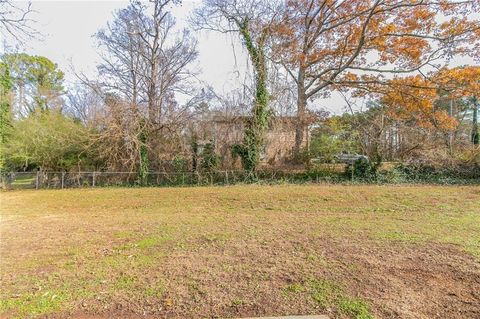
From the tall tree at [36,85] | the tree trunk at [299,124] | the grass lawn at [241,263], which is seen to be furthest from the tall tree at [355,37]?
the tall tree at [36,85]

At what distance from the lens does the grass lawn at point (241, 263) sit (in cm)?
255

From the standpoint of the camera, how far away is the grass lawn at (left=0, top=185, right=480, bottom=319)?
2547mm

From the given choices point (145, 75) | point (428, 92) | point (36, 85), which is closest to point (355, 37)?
point (428, 92)

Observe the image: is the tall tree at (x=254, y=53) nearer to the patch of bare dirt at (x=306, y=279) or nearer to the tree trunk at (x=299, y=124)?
the tree trunk at (x=299, y=124)

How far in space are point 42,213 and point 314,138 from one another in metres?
11.2

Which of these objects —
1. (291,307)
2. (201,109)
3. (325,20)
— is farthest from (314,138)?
(291,307)

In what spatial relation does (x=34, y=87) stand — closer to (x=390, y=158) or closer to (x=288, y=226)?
(x=288, y=226)

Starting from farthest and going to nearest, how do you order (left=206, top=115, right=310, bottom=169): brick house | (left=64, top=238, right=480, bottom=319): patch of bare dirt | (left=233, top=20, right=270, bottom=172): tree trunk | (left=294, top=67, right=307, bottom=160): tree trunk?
(left=294, top=67, right=307, bottom=160): tree trunk → (left=206, top=115, right=310, bottom=169): brick house → (left=233, top=20, right=270, bottom=172): tree trunk → (left=64, top=238, right=480, bottom=319): patch of bare dirt

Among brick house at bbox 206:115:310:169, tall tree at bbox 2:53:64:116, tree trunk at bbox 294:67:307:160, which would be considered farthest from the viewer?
tall tree at bbox 2:53:64:116

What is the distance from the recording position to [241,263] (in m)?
3.56

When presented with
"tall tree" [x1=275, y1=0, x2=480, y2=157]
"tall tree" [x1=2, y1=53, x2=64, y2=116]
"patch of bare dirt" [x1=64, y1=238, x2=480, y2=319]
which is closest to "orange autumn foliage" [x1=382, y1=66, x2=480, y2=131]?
"tall tree" [x1=275, y1=0, x2=480, y2=157]

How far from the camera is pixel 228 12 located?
13977 millimetres

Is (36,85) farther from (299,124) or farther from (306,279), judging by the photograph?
(306,279)

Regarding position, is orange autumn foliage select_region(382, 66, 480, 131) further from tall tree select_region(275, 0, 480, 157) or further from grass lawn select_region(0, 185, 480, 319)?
grass lawn select_region(0, 185, 480, 319)
